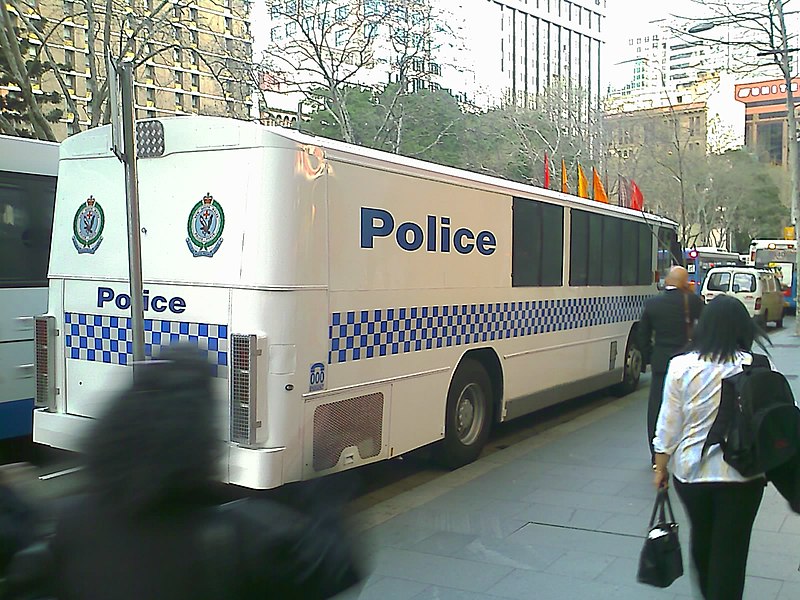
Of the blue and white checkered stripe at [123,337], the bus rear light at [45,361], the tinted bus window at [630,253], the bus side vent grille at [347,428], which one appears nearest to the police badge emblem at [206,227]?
the blue and white checkered stripe at [123,337]

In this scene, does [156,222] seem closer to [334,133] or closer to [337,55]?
[337,55]

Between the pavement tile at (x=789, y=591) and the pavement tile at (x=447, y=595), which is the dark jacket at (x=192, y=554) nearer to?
the pavement tile at (x=447, y=595)

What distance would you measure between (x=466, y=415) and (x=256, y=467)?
3018mm

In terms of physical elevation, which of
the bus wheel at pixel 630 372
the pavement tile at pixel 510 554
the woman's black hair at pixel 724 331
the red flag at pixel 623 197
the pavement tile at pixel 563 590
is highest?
the red flag at pixel 623 197

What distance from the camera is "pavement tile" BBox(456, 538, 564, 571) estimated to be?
5539mm

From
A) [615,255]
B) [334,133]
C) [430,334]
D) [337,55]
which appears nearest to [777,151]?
[334,133]

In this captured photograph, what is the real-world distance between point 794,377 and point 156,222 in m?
12.2

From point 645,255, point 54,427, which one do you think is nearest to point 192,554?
point 54,427

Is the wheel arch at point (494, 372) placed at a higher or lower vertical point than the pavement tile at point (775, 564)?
higher

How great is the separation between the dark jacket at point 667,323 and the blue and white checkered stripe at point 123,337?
391 cm

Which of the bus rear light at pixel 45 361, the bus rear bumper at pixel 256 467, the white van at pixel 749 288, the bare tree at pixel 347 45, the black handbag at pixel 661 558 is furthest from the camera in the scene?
the white van at pixel 749 288

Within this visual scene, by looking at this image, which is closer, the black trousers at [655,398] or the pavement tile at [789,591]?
the pavement tile at [789,591]

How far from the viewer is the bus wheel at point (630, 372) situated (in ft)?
41.4

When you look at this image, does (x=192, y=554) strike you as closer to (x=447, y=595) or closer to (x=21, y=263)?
(x=447, y=595)
